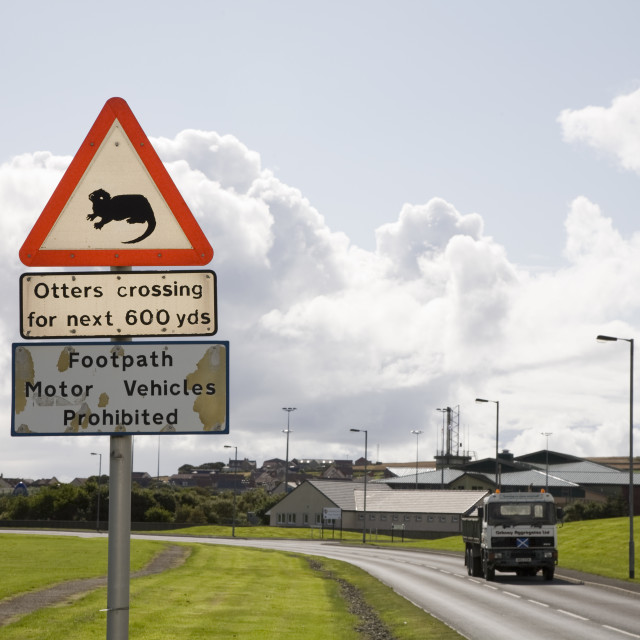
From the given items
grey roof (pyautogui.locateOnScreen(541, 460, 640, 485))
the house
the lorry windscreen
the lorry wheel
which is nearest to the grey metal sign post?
the lorry windscreen

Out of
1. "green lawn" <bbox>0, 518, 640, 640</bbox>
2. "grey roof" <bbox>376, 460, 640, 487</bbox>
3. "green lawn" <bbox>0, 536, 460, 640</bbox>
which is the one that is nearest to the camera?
"green lawn" <bbox>0, 536, 460, 640</bbox>

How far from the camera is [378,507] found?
407 feet

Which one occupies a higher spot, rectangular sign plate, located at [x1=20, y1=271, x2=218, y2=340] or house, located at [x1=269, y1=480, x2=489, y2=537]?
rectangular sign plate, located at [x1=20, y1=271, x2=218, y2=340]

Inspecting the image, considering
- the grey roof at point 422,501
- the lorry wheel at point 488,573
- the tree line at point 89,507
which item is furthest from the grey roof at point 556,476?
the lorry wheel at point 488,573

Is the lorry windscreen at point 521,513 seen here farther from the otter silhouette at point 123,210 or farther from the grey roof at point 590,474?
the grey roof at point 590,474

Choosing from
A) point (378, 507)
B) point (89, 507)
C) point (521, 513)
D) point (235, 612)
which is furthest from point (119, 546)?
point (89, 507)

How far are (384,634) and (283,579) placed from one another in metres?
19.8

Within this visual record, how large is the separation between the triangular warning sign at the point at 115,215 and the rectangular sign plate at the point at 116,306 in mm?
109

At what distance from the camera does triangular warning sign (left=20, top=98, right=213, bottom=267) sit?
513cm

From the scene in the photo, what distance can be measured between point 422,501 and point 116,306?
11807 centimetres

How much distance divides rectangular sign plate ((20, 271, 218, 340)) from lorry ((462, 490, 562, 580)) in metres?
36.5

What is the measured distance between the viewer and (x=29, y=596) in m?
32.5

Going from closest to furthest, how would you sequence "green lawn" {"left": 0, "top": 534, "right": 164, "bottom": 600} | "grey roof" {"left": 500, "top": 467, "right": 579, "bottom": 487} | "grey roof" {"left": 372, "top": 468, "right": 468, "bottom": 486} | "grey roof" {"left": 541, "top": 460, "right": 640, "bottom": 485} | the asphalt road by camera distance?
the asphalt road < "green lawn" {"left": 0, "top": 534, "right": 164, "bottom": 600} < "grey roof" {"left": 500, "top": 467, "right": 579, "bottom": 487} < "grey roof" {"left": 541, "top": 460, "right": 640, "bottom": 485} < "grey roof" {"left": 372, "top": 468, "right": 468, "bottom": 486}

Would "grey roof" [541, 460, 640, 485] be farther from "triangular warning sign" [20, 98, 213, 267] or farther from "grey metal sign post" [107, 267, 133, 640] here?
"grey metal sign post" [107, 267, 133, 640]
